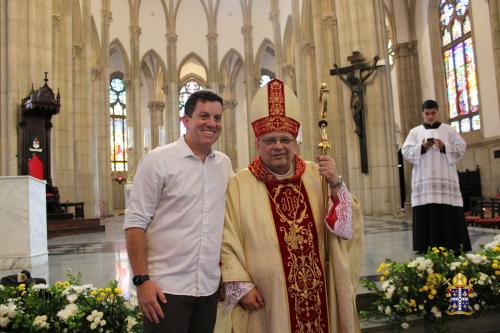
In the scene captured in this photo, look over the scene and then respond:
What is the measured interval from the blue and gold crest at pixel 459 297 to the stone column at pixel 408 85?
647 inches

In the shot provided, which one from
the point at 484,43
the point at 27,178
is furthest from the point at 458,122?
the point at 27,178

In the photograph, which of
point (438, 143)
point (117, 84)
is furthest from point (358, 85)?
point (117, 84)

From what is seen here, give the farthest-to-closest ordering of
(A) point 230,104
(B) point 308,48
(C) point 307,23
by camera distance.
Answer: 1. (A) point 230,104
2. (C) point 307,23
3. (B) point 308,48

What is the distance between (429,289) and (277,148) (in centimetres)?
194

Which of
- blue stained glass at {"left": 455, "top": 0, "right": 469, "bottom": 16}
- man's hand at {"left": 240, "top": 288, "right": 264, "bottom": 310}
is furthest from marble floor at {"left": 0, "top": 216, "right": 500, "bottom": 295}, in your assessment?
blue stained glass at {"left": 455, "top": 0, "right": 469, "bottom": 16}

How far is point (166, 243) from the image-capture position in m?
2.05

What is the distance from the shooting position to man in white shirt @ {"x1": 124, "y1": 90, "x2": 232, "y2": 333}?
2006 mm

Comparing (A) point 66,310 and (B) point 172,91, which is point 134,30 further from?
(A) point 66,310

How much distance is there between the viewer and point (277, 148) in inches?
89.1

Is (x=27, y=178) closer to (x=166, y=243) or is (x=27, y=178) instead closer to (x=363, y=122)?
(x=166, y=243)

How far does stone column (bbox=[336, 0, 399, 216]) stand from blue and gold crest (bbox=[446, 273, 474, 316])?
8269mm

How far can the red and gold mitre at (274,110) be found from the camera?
2324 millimetres

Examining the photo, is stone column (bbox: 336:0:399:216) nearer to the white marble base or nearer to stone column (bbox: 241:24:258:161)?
the white marble base

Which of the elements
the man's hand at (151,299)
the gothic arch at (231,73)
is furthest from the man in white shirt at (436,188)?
the gothic arch at (231,73)
